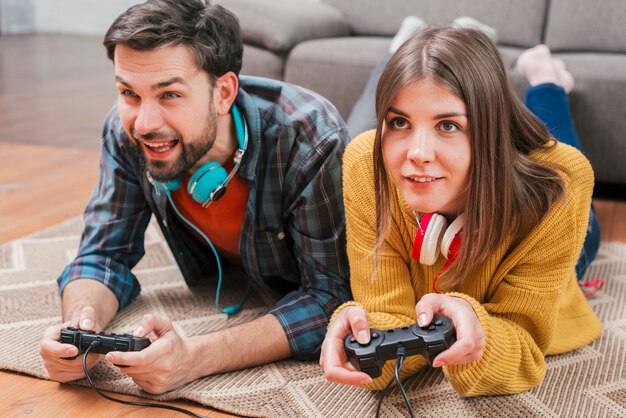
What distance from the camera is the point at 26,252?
1.86 m

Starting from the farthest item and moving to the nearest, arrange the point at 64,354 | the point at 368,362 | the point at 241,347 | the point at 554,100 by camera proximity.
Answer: the point at 554,100, the point at 241,347, the point at 64,354, the point at 368,362

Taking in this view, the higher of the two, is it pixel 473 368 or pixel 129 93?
pixel 129 93

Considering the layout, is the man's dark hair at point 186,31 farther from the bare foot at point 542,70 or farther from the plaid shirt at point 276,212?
the bare foot at point 542,70

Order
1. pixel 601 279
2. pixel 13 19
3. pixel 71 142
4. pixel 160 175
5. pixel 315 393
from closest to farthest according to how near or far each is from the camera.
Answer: pixel 315 393 < pixel 160 175 < pixel 601 279 < pixel 71 142 < pixel 13 19

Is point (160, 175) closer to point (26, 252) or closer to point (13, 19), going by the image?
point (26, 252)

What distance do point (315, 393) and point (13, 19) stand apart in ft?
19.7

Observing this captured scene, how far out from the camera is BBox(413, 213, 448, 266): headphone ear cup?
1101 mm

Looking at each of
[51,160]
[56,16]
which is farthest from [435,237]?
[56,16]

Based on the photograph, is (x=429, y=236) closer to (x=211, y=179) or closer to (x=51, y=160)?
(x=211, y=179)

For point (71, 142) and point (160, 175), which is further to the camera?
point (71, 142)

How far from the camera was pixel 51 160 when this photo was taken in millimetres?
2734

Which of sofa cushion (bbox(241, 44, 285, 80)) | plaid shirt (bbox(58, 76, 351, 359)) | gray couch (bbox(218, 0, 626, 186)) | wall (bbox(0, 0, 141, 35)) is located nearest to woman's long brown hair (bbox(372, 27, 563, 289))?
plaid shirt (bbox(58, 76, 351, 359))

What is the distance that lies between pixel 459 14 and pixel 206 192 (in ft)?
5.79

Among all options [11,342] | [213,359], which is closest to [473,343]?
[213,359]
